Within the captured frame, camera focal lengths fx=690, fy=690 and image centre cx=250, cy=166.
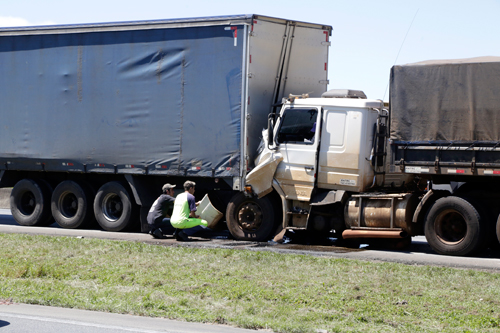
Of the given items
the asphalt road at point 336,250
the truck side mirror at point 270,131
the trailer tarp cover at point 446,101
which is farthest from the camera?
the truck side mirror at point 270,131

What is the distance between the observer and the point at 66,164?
1577 cm

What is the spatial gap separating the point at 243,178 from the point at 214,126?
125 centimetres

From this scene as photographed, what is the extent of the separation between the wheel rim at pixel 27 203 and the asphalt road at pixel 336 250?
132 centimetres

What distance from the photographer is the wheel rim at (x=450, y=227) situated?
11758mm

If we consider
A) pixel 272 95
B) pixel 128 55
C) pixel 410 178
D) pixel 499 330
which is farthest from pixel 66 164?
pixel 499 330

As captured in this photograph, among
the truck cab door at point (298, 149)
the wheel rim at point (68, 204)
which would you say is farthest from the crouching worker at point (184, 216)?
the wheel rim at point (68, 204)

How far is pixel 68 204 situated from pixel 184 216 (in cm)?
422

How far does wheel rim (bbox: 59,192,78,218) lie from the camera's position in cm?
1622

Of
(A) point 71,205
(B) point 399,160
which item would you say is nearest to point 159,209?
(A) point 71,205

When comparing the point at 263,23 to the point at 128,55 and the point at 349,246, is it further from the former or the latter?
the point at 349,246

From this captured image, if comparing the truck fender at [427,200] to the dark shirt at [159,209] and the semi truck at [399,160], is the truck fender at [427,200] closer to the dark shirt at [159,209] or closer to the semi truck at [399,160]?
the semi truck at [399,160]

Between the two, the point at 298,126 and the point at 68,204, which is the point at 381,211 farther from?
the point at 68,204

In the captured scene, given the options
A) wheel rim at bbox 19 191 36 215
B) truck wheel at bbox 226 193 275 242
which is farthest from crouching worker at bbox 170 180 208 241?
wheel rim at bbox 19 191 36 215

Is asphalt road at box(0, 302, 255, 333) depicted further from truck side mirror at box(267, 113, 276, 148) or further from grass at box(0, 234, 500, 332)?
truck side mirror at box(267, 113, 276, 148)
